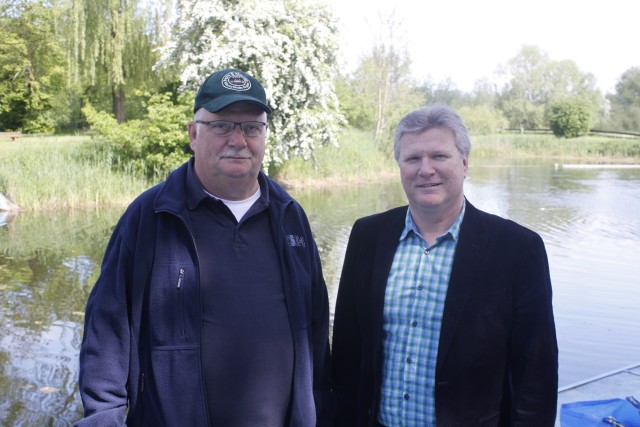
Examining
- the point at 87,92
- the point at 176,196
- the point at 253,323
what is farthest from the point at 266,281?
the point at 87,92

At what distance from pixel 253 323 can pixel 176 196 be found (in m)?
0.50

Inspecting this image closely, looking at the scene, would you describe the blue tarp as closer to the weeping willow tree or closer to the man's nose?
the man's nose

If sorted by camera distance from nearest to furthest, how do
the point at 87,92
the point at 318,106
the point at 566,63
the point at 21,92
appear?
the point at 318,106, the point at 87,92, the point at 21,92, the point at 566,63

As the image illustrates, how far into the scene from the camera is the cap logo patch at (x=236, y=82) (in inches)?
87.0

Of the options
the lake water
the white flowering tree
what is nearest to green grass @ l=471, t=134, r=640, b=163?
the lake water

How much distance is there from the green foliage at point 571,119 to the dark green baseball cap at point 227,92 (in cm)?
4827

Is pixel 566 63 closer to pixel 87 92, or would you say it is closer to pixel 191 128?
pixel 87 92

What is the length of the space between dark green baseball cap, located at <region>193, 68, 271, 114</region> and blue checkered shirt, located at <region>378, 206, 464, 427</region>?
77 cm

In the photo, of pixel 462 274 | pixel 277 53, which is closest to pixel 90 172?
pixel 277 53

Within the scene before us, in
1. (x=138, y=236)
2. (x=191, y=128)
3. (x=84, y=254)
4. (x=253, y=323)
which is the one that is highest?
(x=191, y=128)

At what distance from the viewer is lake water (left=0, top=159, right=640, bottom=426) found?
5316 millimetres

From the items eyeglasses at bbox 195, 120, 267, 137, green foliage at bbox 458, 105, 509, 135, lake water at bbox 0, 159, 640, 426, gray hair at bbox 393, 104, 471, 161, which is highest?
green foliage at bbox 458, 105, 509, 135

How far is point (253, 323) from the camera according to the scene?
2.10 metres

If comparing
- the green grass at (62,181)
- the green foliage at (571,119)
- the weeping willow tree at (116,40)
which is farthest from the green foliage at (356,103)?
the green foliage at (571,119)
